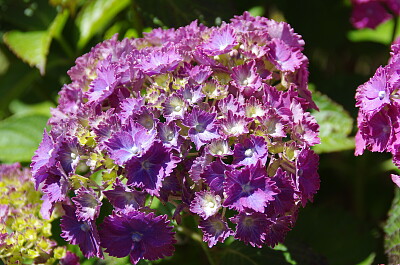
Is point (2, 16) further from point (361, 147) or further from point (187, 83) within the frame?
point (361, 147)

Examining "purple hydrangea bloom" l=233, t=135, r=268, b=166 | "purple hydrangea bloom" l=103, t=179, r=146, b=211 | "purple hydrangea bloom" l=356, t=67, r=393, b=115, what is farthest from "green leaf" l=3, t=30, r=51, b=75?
"purple hydrangea bloom" l=356, t=67, r=393, b=115

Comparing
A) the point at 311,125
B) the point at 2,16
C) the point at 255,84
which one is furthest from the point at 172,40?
the point at 2,16

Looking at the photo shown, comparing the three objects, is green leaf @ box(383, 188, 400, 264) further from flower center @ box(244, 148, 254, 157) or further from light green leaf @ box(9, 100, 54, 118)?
light green leaf @ box(9, 100, 54, 118)

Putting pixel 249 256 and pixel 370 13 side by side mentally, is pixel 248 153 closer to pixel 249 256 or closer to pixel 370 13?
pixel 249 256

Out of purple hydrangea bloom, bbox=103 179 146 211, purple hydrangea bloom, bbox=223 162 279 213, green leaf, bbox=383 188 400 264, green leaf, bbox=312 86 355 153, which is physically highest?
purple hydrangea bloom, bbox=223 162 279 213

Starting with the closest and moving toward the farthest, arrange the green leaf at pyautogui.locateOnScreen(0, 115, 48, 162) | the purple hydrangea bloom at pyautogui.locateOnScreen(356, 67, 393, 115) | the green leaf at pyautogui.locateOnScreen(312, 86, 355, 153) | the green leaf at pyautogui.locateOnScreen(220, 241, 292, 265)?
1. the purple hydrangea bloom at pyautogui.locateOnScreen(356, 67, 393, 115)
2. the green leaf at pyautogui.locateOnScreen(220, 241, 292, 265)
3. the green leaf at pyautogui.locateOnScreen(312, 86, 355, 153)
4. the green leaf at pyautogui.locateOnScreen(0, 115, 48, 162)

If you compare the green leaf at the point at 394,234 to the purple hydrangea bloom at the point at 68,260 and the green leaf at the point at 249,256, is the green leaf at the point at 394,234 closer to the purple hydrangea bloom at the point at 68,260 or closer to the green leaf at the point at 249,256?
the green leaf at the point at 249,256
